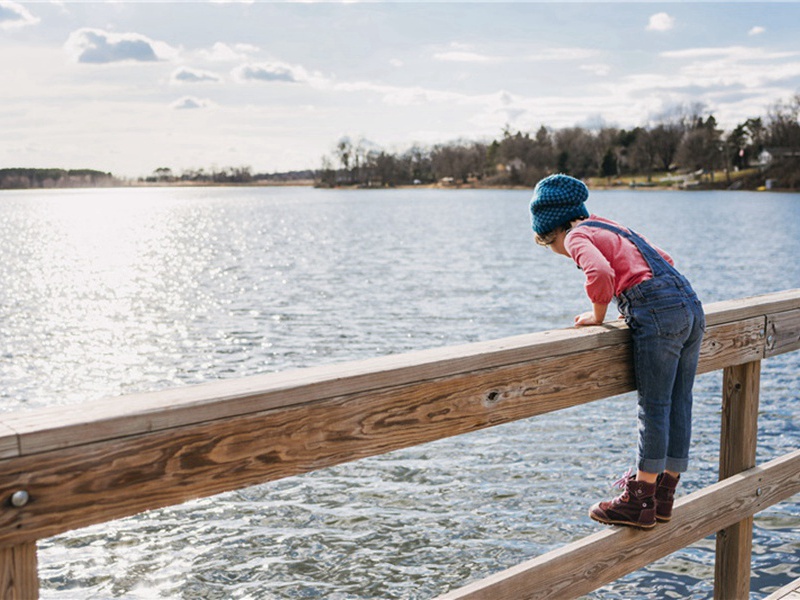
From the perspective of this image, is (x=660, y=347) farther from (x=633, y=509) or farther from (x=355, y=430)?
(x=355, y=430)

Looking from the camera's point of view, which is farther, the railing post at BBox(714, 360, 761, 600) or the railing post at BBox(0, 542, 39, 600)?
the railing post at BBox(714, 360, 761, 600)

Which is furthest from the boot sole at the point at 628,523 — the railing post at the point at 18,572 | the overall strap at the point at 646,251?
the railing post at the point at 18,572

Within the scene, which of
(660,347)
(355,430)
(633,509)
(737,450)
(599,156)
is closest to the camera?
(355,430)

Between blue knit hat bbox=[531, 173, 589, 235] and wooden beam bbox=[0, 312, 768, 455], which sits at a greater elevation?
blue knit hat bbox=[531, 173, 589, 235]

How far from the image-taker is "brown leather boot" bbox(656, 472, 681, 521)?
9.22ft

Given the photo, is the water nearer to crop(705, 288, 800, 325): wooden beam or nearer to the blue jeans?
crop(705, 288, 800, 325): wooden beam

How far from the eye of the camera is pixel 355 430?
1930 millimetres

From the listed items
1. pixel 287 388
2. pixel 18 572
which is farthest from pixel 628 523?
pixel 18 572

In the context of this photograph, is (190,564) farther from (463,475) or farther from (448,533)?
(463,475)

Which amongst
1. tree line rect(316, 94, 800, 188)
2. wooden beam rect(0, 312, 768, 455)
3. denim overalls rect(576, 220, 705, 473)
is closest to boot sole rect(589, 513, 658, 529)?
denim overalls rect(576, 220, 705, 473)

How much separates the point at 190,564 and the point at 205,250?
39.0 metres

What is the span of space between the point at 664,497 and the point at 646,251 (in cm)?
82

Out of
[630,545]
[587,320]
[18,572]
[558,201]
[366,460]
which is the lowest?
[366,460]

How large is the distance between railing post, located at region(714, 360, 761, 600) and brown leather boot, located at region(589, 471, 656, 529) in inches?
23.2
